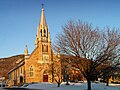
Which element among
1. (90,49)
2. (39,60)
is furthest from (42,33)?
(90,49)

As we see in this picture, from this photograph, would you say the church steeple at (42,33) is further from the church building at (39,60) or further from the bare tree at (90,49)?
the bare tree at (90,49)

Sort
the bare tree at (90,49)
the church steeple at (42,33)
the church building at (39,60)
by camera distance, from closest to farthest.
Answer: the bare tree at (90,49), the church building at (39,60), the church steeple at (42,33)

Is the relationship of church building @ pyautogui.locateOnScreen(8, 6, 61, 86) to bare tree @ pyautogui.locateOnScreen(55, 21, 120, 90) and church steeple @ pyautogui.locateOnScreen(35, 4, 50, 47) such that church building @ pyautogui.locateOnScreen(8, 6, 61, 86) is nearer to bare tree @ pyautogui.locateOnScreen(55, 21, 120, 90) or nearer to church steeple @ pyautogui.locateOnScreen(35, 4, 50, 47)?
church steeple @ pyautogui.locateOnScreen(35, 4, 50, 47)

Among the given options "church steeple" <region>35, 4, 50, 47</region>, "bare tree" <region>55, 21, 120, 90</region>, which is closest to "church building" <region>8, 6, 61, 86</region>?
"church steeple" <region>35, 4, 50, 47</region>

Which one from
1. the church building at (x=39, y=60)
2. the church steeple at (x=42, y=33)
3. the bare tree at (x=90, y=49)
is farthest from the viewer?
the church steeple at (x=42, y=33)

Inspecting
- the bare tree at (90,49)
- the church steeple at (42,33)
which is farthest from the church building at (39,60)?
the bare tree at (90,49)

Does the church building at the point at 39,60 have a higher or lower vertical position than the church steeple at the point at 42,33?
lower

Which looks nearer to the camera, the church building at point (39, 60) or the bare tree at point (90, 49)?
the bare tree at point (90, 49)

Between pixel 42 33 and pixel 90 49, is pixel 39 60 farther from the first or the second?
pixel 90 49

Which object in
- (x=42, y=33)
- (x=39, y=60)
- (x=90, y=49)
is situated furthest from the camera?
(x=42, y=33)

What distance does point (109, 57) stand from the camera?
33.4 m

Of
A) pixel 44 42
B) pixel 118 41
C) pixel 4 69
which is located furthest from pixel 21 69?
pixel 4 69

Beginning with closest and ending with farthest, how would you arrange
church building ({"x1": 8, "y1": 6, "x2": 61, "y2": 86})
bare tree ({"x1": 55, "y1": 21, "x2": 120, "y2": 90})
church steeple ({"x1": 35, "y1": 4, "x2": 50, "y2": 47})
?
bare tree ({"x1": 55, "y1": 21, "x2": 120, "y2": 90}), church building ({"x1": 8, "y1": 6, "x2": 61, "y2": 86}), church steeple ({"x1": 35, "y1": 4, "x2": 50, "y2": 47})

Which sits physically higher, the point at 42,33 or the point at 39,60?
the point at 42,33
